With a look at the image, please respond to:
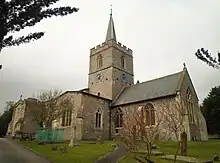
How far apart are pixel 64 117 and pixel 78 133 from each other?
532cm

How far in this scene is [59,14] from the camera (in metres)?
12.7

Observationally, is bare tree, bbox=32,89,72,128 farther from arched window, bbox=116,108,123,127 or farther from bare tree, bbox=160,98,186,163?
bare tree, bbox=160,98,186,163

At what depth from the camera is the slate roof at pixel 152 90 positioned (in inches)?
1232

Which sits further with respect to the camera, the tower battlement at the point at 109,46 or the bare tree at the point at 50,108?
the tower battlement at the point at 109,46

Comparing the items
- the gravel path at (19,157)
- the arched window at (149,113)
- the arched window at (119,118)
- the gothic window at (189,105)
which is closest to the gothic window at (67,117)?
the arched window at (119,118)

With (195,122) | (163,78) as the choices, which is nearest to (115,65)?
(163,78)

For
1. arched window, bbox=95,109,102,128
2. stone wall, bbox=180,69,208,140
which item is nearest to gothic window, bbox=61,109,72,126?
arched window, bbox=95,109,102,128

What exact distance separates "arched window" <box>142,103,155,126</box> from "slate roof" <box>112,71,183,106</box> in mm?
1223

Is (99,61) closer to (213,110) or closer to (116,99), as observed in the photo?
(116,99)

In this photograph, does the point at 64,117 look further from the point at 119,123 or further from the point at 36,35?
the point at 36,35

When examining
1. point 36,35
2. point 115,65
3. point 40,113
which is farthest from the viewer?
point 115,65

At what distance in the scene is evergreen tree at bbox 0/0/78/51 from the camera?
11.3m

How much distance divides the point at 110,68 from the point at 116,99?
6.27 meters

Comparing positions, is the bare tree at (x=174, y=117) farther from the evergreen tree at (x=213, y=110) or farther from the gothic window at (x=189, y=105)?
the evergreen tree at (x=213, y=110)
